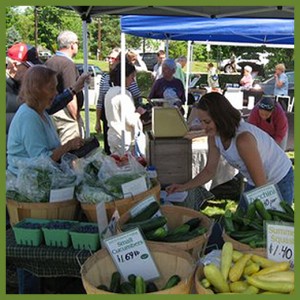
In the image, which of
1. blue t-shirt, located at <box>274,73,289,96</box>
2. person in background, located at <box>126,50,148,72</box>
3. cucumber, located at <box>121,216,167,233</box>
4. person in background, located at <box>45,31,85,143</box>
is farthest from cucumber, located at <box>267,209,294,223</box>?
blue t-shirt, located at <box>274,73,289,96</box>

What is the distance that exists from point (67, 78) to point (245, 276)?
135 inches

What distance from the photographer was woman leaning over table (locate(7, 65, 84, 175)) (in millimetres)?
2492

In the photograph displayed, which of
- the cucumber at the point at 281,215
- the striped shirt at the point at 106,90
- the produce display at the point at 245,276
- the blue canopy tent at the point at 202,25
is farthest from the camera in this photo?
the striped shirt at the point at 106,90

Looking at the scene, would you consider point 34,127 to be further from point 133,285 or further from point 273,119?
point 273,119

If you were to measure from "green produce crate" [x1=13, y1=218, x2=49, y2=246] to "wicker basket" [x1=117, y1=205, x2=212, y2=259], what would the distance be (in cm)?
40

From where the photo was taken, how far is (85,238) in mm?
2018

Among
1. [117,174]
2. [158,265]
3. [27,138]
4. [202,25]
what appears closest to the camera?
[158,265]

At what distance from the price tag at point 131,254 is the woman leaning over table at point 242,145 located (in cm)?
69

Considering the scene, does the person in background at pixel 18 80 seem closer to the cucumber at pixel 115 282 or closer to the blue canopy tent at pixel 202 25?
the blue canopy tent at pixel 202 25

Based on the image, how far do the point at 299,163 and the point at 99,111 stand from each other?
4.60m

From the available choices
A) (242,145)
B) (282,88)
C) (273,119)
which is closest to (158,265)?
(242,145)

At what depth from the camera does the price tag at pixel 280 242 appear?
155 cm

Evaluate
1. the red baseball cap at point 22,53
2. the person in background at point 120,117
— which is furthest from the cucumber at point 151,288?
the person in background at point 120,117

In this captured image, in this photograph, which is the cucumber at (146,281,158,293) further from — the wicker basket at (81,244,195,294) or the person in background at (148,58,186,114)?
the person in background at (148,58,186,114)
